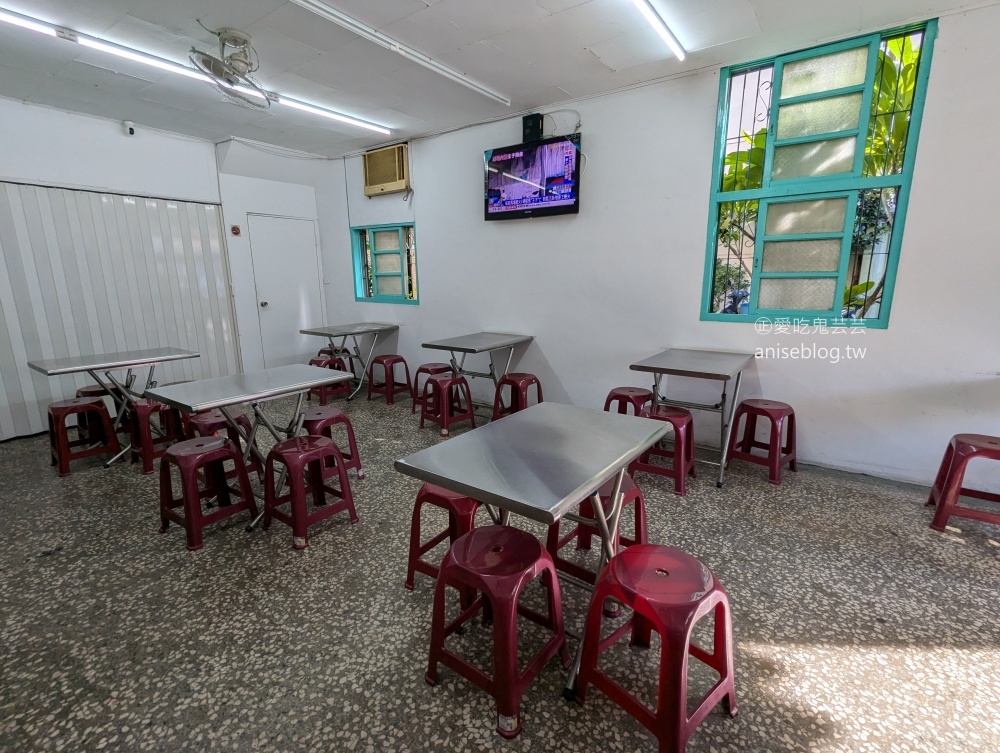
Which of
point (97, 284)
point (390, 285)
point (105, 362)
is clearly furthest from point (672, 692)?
point (97, 284)

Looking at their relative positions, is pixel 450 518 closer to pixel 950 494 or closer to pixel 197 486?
pixel 197 486

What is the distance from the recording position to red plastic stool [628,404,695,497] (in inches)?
126

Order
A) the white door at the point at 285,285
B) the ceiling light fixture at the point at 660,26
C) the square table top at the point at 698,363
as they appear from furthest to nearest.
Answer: the white door at the point at 285,285 → the square table top at the point at 698,363 → the ceiling light fixture at the point at 660,26

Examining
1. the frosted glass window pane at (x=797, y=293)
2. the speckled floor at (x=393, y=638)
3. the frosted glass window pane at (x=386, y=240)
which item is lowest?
the speckled floor at (x=393, y=638)

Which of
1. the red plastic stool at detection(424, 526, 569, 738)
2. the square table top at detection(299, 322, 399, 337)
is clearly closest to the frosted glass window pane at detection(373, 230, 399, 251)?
the square table top at detection(299, 322, 399, 337)

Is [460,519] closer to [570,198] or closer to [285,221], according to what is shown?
[570,198]

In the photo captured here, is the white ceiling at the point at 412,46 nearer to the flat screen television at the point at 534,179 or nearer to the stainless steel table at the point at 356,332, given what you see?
the flat screen television at the point at 534,179

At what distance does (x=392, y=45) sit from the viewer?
126 inches

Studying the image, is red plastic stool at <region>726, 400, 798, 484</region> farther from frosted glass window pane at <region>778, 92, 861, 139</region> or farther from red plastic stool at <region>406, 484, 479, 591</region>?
red plastic stool at <region>406, 484, 479, 591</region>

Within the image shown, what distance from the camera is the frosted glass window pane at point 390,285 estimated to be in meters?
6.30

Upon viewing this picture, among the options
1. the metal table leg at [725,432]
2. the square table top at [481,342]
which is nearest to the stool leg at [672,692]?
the metal table leg at [725,432]

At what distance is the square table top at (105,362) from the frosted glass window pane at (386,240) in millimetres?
2988

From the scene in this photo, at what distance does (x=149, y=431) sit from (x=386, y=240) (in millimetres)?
3741

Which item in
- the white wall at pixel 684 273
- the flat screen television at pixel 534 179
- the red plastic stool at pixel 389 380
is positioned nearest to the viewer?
the white wall at pixel 684 273
